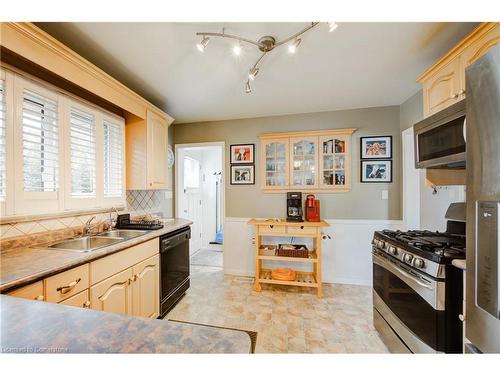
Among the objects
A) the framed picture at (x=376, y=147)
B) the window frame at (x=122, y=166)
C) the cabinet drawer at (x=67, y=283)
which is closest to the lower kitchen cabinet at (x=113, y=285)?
the cabinet drawer at (x=67, y=283)

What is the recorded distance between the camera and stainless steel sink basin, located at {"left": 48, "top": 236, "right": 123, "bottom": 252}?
1.56m

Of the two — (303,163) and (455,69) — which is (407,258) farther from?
(303,163)

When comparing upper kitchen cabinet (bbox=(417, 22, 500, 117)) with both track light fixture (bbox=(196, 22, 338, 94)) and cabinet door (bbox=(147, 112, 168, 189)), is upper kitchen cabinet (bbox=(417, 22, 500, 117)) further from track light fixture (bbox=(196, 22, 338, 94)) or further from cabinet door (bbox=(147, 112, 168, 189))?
cabinet door (bbox=(147, 112, 168, 189))

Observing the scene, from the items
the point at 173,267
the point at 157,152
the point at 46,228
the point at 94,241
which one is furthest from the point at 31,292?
the point at 157,152

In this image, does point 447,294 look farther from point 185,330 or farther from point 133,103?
point 133,103

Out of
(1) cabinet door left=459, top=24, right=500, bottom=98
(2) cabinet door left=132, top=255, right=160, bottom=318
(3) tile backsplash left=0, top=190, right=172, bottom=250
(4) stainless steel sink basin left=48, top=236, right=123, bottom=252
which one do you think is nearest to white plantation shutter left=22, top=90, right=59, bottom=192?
(3) tile backsplash left=0, top=190, right=172, bottom=250

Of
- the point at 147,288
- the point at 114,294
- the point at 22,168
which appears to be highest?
the point at 22,168

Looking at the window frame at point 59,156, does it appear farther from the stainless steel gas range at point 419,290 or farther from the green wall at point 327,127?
the stainless steel gas range at point 419,290

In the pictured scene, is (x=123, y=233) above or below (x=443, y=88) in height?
below

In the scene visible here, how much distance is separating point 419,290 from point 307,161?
6.44 feet

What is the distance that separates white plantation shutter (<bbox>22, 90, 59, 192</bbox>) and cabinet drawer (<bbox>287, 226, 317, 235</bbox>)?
7.49 feet

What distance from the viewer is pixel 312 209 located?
9.02ft

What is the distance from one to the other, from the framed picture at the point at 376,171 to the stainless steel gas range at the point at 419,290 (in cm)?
102
